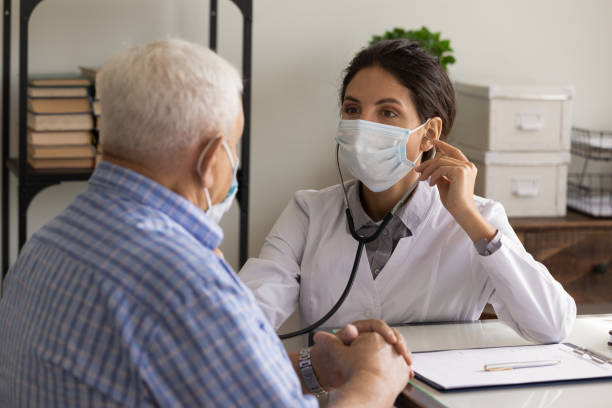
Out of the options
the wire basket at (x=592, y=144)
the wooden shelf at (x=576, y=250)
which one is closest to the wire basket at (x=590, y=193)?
the wooden shelf at (x=576, y=250)

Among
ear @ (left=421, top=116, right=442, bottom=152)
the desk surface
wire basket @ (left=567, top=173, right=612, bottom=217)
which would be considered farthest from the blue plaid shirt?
wire basket @ (left=567, top=173, right=612, bottom=217)

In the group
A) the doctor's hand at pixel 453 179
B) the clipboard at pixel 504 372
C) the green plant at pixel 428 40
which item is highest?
the green plant at pixel 428 40

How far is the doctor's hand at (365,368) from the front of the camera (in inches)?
41.3

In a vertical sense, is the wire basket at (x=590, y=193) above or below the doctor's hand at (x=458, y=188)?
below

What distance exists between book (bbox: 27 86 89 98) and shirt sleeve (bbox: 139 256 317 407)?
5.74 ft

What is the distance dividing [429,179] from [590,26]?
5.88 feet

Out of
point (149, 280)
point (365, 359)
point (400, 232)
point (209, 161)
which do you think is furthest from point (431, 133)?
point (149, 280)

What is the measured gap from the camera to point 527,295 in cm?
151

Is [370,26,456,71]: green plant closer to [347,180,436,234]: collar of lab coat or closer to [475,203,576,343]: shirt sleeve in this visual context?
[347,180,436,234]: collar of lab coat

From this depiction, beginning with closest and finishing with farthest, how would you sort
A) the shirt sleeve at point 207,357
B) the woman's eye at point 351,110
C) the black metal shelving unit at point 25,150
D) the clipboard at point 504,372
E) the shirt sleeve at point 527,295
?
1. the shirt sleeve at point 207,357
2. the clipboard at point 504,372
3. the shirt sleeve at point 527,295
4. the woman's eye at point 351,110
5. the black metal shelving unit at point 25,150

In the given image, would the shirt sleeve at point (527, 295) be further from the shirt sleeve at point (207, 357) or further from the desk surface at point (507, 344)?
the shirt sleeve at point (207, 357)

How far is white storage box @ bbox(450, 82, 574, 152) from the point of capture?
2.70 m

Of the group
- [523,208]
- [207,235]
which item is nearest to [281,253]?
[207,235]

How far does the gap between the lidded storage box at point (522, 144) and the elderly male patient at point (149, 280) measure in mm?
1828
